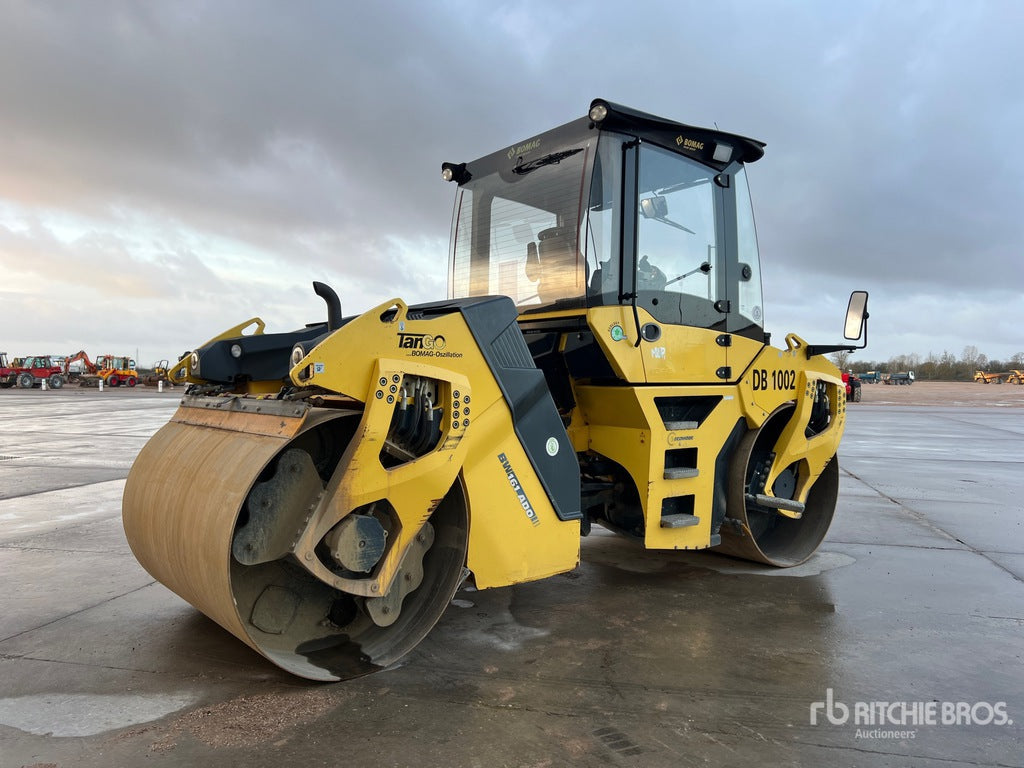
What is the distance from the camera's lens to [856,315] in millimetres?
4785

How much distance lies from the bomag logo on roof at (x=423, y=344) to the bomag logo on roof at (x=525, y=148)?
6.24ft

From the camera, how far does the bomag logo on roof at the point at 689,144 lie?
445 cm

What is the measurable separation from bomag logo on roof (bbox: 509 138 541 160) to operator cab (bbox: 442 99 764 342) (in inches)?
0.4

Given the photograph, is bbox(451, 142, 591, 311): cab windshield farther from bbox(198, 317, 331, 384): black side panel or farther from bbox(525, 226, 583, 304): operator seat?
bbox(198, 317, 331, 384): black side panel

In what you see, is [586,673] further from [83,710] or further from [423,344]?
[83,710]

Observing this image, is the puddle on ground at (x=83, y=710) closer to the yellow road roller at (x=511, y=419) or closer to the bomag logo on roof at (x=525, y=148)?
the yellow road roller at (x=511, y=419)

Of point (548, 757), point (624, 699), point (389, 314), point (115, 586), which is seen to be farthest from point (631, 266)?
point (115, 586)

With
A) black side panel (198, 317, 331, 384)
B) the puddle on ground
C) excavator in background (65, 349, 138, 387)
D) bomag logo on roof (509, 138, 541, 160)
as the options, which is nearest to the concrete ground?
the puddle on ground

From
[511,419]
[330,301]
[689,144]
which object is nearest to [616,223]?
[689,144]

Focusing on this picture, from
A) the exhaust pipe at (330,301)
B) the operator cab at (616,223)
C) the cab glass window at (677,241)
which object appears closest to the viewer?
the exhaust pipe at (330,301)

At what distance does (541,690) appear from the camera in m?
3.10

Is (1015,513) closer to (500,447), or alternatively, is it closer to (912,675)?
(912,675)

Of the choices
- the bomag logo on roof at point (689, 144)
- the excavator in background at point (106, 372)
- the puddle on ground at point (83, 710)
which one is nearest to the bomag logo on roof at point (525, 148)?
the bomag logo on roof at point (689, 144)

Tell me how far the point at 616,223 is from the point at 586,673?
2.44 metres
